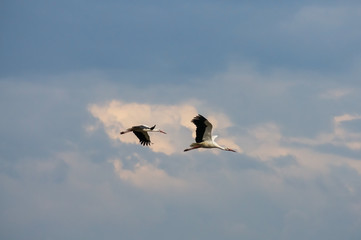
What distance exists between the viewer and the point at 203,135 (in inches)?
2844

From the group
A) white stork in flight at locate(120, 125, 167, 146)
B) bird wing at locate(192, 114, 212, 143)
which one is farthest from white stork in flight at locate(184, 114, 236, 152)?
white stork in flight at locate(120, 125, 167, 146)

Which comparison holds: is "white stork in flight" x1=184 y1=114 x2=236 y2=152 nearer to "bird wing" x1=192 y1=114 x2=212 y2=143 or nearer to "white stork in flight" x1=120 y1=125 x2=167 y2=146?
"bird wing" x1=192 y1=114 x2=212 y2=143

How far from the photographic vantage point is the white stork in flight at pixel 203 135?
70.1 m

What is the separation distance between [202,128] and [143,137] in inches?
660

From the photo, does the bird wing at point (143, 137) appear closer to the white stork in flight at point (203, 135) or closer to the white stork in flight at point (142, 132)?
the white stork in flight at point (142, 132)

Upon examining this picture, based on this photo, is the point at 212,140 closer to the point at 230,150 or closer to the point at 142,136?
the point at 230,150

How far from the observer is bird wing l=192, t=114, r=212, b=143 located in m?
69.9

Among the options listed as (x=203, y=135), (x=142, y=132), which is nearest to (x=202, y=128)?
(x=203, y=135)

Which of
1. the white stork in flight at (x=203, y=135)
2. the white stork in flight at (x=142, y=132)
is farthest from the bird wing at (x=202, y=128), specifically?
the white stork in flight at (x=142, y=132)

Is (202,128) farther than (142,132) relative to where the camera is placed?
No

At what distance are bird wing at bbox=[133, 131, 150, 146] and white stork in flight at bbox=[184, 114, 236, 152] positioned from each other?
43.8 feet

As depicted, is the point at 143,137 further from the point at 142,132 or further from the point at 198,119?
the point at 198,119

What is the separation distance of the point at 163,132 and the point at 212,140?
46.3 ft

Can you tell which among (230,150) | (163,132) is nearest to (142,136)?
(163,132)
